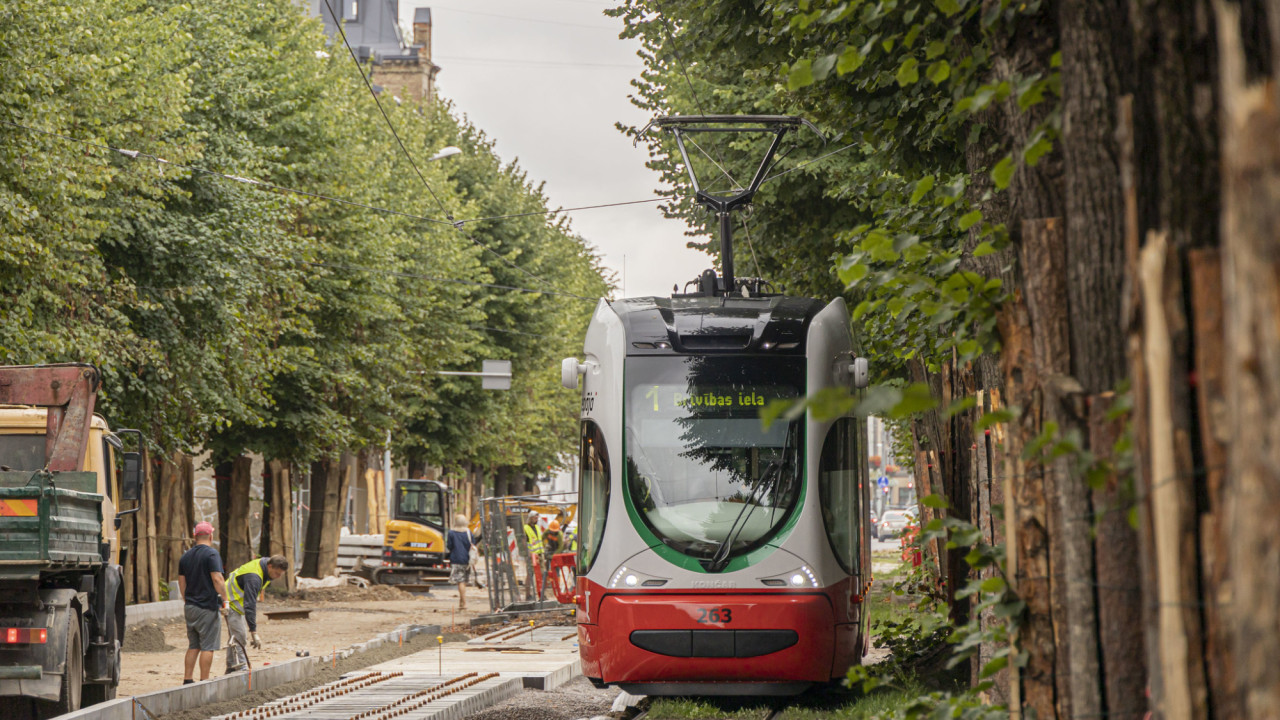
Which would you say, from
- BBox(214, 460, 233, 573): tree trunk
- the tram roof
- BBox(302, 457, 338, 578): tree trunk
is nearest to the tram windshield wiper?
the tram roof

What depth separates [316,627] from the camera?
1042 inches

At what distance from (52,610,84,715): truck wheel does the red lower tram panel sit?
4356 millimetres

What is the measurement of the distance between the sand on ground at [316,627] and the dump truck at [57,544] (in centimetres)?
203

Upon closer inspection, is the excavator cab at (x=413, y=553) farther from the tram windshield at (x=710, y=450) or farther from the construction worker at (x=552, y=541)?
the tram windshield at (x=710, y=450)

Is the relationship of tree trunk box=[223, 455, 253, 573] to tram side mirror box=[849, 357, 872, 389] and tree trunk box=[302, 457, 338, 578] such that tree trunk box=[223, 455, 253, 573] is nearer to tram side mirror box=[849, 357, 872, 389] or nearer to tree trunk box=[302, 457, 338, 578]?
tree trunk box=[302, 457, 338, 578]

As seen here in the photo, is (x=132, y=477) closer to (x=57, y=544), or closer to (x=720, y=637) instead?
(x=57, y=544)

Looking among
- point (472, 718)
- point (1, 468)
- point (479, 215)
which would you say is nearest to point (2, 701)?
point (1, 468)

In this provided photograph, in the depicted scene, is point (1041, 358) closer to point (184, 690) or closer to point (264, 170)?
point (184, 690)

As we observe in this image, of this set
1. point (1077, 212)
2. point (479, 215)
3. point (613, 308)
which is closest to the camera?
point (1077, 212)

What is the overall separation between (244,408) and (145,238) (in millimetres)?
3369

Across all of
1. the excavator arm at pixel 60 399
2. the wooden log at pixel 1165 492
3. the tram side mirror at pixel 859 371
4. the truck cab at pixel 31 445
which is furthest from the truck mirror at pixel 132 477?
the wooden log at pixel 1165 492

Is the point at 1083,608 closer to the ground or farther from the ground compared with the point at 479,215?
closer to the ground

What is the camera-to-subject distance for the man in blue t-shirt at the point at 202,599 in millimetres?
15625

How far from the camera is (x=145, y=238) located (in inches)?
894
